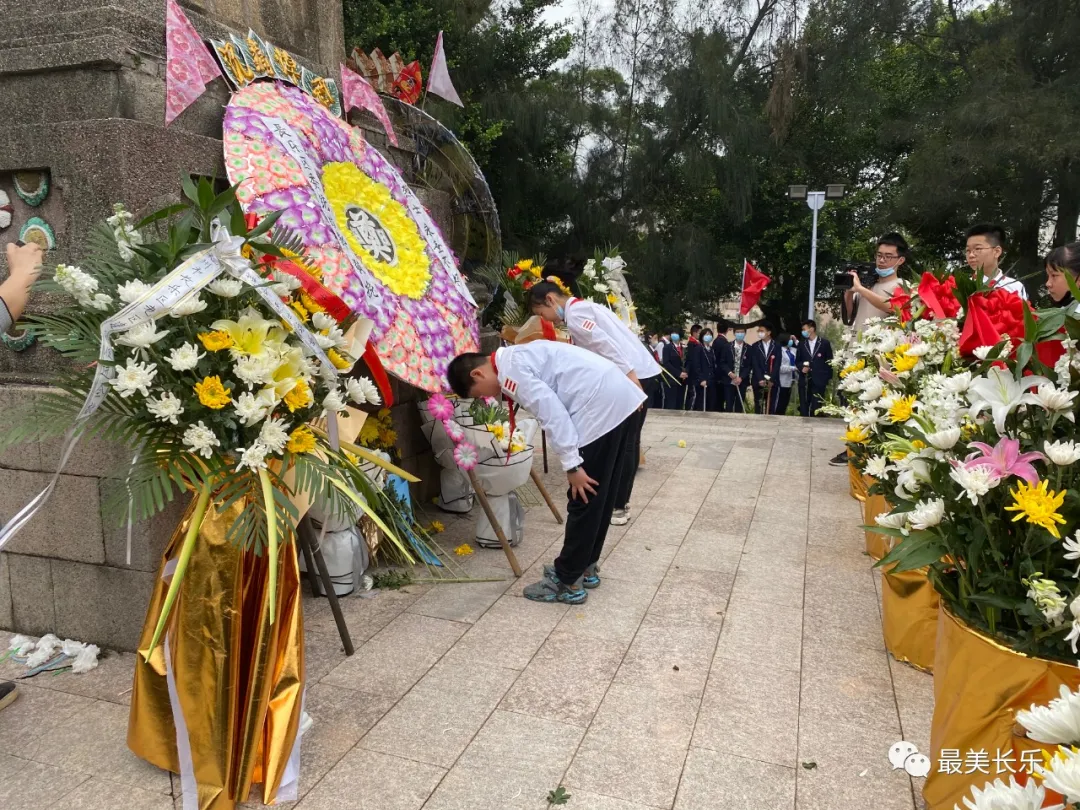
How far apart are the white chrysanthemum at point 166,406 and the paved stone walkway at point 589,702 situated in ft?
4.09

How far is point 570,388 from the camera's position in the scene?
3807mm

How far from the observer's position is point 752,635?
142 inches

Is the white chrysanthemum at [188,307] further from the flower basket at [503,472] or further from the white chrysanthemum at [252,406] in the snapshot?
the flower basket at [503,472]

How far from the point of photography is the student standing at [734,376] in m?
12.4

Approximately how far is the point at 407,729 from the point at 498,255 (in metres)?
4.11

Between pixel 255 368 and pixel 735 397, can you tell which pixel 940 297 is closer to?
pixel 255 368

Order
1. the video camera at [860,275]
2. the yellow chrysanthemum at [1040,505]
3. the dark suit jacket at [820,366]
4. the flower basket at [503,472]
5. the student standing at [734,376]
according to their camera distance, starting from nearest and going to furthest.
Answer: the yellow chrysanthemum at [1040,505] < the flower basket at [503,472] < the video camera at [860,275] < the dark suit jacket at [820,366] < the student standing at [734,376]

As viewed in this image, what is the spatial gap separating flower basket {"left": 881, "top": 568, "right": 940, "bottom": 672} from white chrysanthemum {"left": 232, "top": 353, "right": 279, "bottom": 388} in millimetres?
2567

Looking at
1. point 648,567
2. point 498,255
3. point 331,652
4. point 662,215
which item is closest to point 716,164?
point 662,215

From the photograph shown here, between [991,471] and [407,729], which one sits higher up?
[991,471]

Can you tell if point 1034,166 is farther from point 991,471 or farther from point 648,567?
point 991,471

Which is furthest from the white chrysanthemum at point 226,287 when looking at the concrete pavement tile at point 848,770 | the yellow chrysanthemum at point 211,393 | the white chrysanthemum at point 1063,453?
the concrete pavement tile at point 848,770

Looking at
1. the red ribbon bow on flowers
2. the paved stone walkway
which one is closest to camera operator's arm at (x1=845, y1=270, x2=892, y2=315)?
the paved stone walkway

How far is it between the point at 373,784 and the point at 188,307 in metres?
1.61
